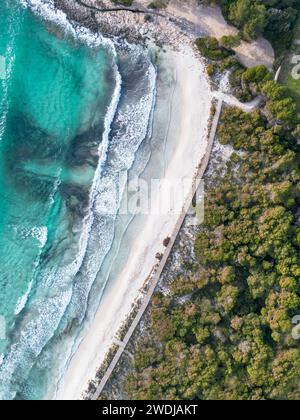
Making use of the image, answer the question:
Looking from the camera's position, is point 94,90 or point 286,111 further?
point 94,90

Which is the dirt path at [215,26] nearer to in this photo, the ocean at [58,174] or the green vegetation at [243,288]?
the green vegetation at [243,288]

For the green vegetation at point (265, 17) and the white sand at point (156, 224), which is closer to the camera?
the green vegetation at point (265, 17)

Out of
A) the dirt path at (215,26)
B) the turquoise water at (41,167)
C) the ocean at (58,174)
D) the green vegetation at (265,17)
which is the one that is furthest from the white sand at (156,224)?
the green vegetation at (265,17)

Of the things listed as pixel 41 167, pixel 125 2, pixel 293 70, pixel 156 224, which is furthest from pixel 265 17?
pixel 41 167
